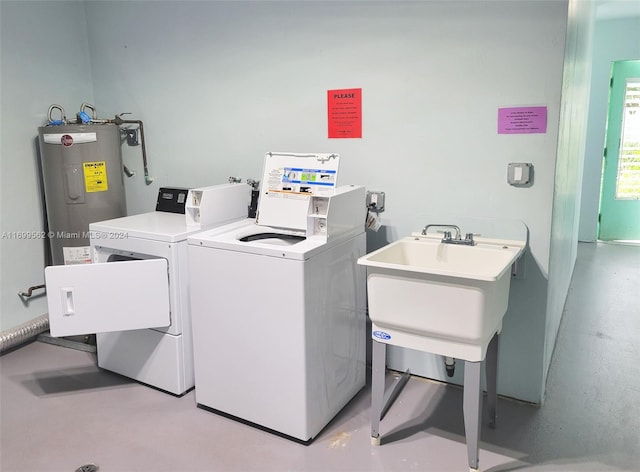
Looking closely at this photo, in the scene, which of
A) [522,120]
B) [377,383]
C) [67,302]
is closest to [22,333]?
[67,302]

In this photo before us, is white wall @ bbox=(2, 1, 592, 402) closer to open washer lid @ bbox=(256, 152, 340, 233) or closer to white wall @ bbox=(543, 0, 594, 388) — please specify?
white wall @ bbox=(543, 0, 594, 388)

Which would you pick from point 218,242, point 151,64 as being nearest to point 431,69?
point 218,242

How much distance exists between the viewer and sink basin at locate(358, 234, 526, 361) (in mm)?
1746

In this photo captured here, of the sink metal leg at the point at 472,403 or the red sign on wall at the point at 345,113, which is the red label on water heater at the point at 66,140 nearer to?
the red sign on wall at the point at 345,113

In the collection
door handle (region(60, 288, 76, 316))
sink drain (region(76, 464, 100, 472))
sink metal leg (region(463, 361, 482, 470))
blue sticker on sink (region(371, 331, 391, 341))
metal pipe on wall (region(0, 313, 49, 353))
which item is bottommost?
sink drain (region(76, 464, 100, 472))

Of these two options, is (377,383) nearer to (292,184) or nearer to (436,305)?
(436,305)

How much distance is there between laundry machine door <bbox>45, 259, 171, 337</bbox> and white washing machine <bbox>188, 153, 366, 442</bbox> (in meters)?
0.25

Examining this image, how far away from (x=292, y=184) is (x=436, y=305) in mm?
1053

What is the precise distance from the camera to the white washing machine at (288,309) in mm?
2051

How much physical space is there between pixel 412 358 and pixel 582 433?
2.82 feet

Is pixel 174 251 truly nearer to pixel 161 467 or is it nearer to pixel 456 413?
pixel 161 467

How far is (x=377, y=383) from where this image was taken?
2.08m

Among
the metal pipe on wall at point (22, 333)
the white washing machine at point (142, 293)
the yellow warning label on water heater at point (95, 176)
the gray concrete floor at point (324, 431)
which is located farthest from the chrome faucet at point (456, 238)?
the metal pipe on wall at point (22, 333)

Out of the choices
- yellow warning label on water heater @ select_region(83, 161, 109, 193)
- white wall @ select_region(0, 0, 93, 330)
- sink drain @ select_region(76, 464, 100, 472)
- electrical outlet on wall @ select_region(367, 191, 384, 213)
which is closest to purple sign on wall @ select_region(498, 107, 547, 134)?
electrical outlet on wall @ select_region(367, 191, 384, 213)
